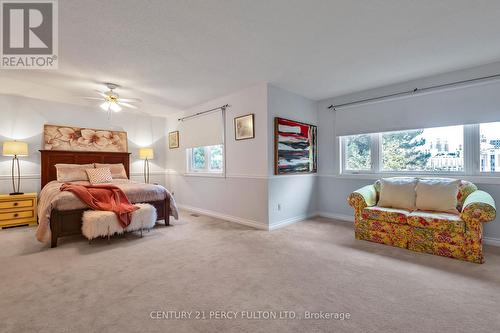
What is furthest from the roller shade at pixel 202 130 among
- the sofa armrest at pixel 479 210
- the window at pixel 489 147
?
the window at pixel 489 147

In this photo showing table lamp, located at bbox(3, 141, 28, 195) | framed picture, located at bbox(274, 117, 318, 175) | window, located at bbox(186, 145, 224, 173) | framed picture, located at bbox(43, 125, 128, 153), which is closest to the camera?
framed picture, located at bbox(274, 117, 318, 175)

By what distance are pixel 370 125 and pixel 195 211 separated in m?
4.01

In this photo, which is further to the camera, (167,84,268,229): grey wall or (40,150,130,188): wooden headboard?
(40,150,130,188): wooden headboard

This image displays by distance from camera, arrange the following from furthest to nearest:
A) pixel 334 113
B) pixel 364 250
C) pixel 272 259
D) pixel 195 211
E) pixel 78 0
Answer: pixel 195 211 → pixel 334 113 → pixel 364 250 → pixel 272 259 → pixel 78 0

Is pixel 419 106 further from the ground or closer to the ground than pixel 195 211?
further from the ground

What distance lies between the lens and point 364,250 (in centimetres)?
292

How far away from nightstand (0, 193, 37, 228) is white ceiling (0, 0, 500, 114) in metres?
1.98

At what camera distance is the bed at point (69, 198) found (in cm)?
307

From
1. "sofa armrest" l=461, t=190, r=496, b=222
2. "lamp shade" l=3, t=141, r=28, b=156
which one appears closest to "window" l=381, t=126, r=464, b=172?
"sofa armrest" l=461, t=190, r=496, b=222

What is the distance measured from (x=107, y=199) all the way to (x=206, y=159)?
228 centimetres

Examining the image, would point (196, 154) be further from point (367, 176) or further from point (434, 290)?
point (434, 290)

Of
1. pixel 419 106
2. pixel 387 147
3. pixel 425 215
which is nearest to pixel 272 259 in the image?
pixel 425 215

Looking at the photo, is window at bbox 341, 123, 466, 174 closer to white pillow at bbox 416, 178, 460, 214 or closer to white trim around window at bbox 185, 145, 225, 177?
white pillow at bbox 416, 178, 460, 214

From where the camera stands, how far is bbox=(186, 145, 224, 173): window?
16.5 ft
